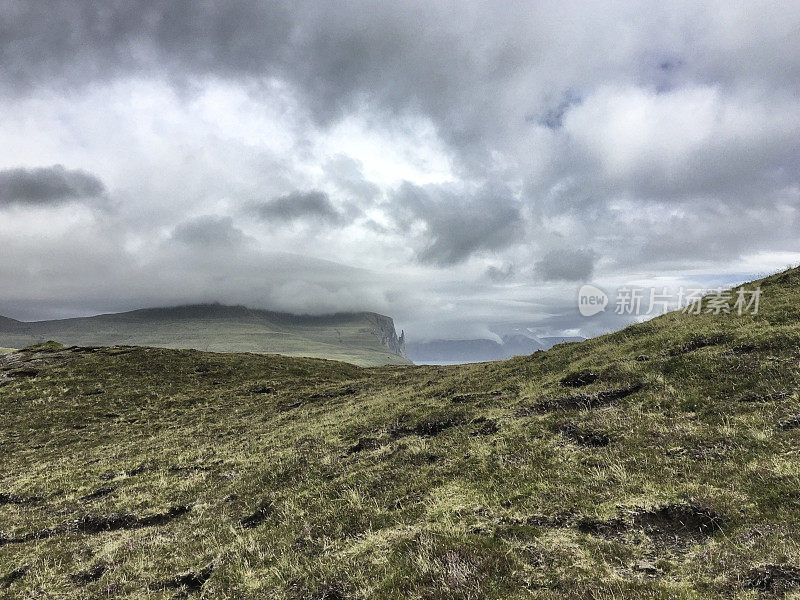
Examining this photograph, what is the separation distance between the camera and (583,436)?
14.0 metres

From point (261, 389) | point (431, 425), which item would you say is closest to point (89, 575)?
point (431, 425)

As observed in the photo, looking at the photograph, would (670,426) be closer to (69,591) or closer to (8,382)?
(69,591)

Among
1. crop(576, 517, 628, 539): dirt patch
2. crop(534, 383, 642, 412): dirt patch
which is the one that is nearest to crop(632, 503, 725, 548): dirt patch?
crop(576, 517, 628, 539): dirt patch

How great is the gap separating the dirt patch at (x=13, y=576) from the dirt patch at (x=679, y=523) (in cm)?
1860

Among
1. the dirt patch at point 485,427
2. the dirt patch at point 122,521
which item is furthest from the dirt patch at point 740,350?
the dirt patch at point 122,521

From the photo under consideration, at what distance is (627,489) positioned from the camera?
10102 mm

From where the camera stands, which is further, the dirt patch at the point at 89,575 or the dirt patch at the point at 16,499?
the dirt patch at the point at 16,499

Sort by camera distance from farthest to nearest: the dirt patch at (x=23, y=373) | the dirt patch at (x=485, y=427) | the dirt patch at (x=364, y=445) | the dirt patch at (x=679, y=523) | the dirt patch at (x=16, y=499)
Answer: the dirt patch at (x=23, y=373)
the dirt patch at (x=16, y=499)
the dirt patch at (x=364, y=445)
the dirt patch at (x=485, y=427)
the dirt patch at (x=679, y=523)

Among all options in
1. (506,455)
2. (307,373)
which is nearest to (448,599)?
(506,455)

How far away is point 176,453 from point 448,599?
27077 mm

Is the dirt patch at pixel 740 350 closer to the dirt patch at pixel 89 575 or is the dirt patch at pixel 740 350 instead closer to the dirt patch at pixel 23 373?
the dirt patch at pixel 89 575

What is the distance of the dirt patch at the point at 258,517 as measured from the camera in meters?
13.8

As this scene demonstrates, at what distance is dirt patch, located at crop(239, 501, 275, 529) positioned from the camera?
1379 centimetres

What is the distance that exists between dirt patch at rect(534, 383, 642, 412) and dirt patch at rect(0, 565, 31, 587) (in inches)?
801
